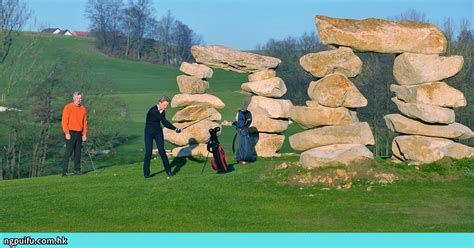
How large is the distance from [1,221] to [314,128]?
280 inches

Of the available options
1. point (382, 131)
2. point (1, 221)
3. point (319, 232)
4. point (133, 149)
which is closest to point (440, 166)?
point (319, 232)

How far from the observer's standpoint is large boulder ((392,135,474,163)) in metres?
16.2

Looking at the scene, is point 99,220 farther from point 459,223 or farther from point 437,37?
point 437,37

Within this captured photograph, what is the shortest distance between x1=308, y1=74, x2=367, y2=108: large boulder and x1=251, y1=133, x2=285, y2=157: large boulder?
5.77 meters

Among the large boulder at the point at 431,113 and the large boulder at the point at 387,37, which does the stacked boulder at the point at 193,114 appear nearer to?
the large boulder at the point at 387,37

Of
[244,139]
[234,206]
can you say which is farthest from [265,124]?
[234,206]

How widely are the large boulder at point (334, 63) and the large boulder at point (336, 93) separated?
20 cm

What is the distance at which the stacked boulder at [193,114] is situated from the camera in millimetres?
21969

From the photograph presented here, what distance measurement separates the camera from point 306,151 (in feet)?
53.4

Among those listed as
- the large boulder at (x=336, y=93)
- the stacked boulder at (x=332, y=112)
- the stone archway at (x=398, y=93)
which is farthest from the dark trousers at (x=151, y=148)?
the large boulder at (x=336, y=93)

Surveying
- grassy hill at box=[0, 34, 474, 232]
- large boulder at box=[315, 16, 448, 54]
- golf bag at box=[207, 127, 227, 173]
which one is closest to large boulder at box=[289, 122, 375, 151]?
grassy hill at box=[0, 34, 474, 232]

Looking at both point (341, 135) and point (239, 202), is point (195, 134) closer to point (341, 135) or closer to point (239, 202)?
point (341, 135)

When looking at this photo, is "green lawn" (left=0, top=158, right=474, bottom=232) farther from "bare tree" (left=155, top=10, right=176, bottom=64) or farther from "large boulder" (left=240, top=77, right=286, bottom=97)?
"bare tree" (left=155, top=10, right=176, bottom=64)

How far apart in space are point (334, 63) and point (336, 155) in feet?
6.93
